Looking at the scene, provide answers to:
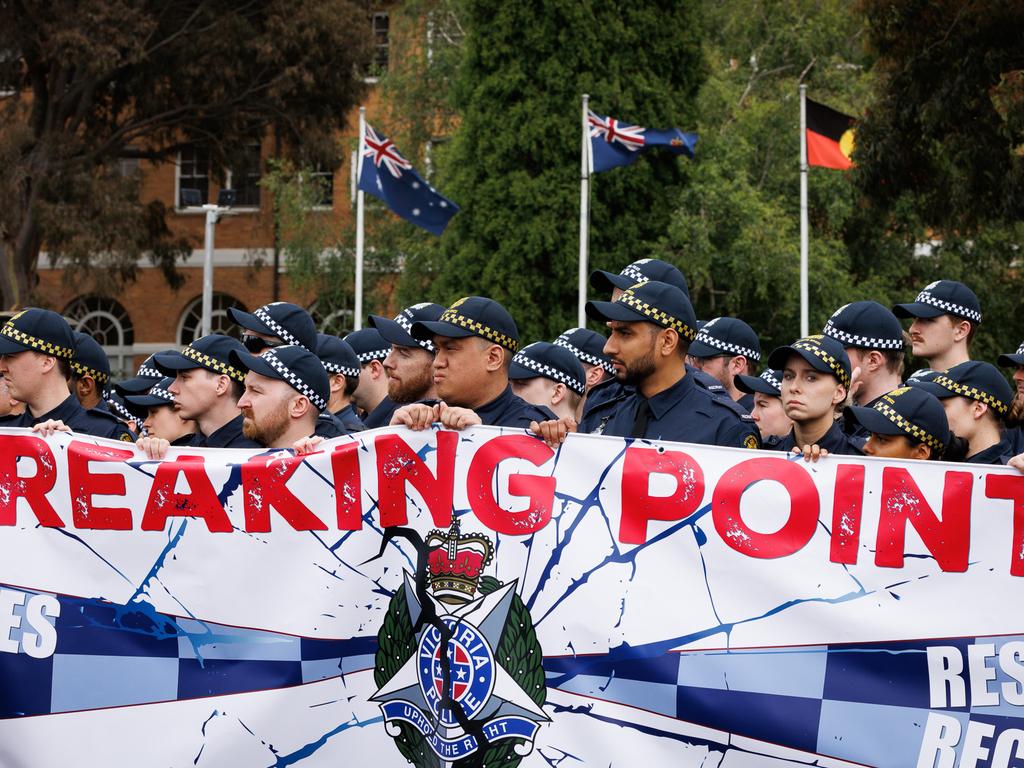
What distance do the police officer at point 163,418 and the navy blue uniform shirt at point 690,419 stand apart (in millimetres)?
2274

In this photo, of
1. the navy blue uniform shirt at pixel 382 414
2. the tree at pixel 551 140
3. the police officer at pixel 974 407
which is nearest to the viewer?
the police officer at pixel 974 407

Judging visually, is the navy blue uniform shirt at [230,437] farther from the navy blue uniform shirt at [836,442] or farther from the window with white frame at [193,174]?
the window with white frame at [193,174]

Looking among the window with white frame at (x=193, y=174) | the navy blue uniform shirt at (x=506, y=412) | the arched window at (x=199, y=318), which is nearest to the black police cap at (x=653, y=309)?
the navy blue uniform shirt at (x=506, y=412)

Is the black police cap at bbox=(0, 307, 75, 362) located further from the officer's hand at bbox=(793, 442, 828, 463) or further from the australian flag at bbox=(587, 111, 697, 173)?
the australian flag at bbox=(587, 111, 697, 173)

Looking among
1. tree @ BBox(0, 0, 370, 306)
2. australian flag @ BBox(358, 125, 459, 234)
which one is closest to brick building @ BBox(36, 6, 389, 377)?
tree @ BBox(0, 0, 370, 306)

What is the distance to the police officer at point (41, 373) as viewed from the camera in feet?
24.5

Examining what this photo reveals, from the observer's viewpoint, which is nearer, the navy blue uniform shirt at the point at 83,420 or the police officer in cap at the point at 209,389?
the police officer in cap at the point at 209,389

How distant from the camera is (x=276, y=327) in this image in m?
8.14

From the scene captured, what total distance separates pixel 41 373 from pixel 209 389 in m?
1.05

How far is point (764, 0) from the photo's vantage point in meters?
30.6

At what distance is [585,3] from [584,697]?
2117 centimetres

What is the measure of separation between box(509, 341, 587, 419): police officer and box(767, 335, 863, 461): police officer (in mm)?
1920

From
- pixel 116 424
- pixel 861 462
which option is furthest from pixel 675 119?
pixel 861 462

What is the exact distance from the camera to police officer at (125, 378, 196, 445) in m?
7.52
